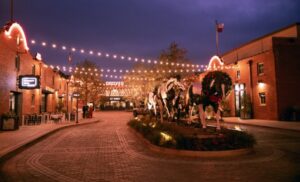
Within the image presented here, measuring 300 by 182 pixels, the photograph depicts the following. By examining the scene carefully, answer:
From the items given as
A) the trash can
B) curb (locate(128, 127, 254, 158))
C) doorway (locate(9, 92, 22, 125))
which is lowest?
curb (locate(128, 127, 254, 158))

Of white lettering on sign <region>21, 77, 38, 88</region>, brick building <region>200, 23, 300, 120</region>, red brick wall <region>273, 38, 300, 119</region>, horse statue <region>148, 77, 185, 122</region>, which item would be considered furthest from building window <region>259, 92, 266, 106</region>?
white lettering on sign <region>21, 77, 38, 88</region>

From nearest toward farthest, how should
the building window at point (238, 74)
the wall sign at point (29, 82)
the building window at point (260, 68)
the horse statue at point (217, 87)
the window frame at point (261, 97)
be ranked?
1. the horse statue at point (217, 87)
2. the wall sign at point (29, 82)
3. the window frame at point (261, 97)
4. the building window at point (260, 68)
5. the building window at point (238, 74)

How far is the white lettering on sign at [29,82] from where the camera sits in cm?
2142

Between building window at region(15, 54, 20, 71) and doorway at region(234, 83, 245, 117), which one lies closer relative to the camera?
building window at region(15, 54, 20, 71)

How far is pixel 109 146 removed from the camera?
505 inches

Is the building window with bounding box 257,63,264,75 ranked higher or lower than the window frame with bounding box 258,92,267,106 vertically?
higher

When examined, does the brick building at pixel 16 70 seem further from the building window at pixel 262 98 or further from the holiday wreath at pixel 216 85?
the building window at pixel 262 98

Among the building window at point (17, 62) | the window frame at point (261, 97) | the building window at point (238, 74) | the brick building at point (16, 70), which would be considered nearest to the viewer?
the brick building at point (16, 70)

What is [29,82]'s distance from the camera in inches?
851

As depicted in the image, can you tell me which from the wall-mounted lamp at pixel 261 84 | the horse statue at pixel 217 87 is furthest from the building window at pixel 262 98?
the horse statue at pixel 217 87

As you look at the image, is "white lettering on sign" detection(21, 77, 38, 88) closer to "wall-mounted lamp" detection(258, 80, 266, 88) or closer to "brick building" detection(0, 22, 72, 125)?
"brick building" detection(0, 22, 72, 125)

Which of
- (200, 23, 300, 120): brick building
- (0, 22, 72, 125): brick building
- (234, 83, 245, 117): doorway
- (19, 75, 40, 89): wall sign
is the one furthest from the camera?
(234, 83, 245, 117): doorway

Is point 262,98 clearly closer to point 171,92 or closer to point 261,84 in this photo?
point 261,84

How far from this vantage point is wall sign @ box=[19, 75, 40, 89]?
843 inches
